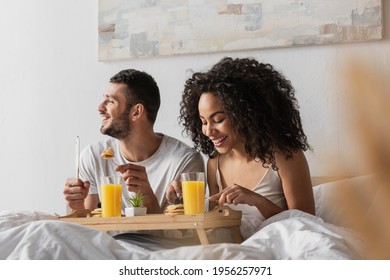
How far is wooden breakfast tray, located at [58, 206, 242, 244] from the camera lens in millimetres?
1103

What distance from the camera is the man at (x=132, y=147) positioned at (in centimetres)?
140

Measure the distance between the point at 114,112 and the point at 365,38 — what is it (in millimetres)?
634

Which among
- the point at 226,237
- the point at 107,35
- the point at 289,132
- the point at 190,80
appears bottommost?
the point at 226,237

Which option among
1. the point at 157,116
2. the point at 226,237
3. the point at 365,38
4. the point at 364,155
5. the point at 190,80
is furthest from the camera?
the point at 157,116

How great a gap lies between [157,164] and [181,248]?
0.61 m

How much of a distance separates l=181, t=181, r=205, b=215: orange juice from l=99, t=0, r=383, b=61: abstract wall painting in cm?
44

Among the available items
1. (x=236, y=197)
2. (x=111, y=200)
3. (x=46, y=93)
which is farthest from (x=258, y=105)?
(x=46, y=93)

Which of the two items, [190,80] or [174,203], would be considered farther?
[190,80]

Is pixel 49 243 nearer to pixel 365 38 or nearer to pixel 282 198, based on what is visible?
pixel 282 198

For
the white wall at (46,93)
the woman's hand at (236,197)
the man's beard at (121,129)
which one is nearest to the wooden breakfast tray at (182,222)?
→ the woman's hand at (236,197)

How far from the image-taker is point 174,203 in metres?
1.26

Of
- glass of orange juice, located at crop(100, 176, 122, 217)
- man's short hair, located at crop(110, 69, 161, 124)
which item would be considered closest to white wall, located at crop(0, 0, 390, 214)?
A: man's short hair, located at crop(110, 69, 161, 124)

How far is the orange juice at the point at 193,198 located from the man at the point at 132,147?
0.20 m
